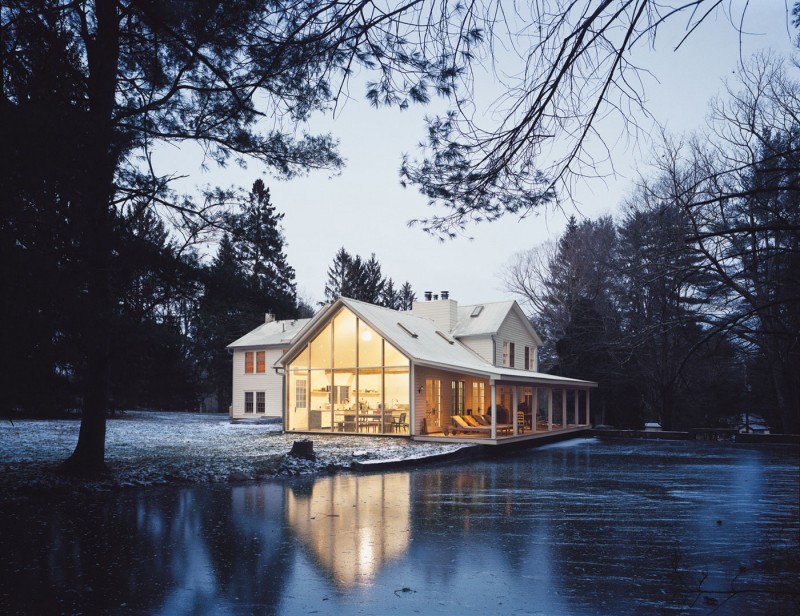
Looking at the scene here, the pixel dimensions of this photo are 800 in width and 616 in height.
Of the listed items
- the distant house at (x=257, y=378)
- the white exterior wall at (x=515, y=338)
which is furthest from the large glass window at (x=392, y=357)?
the distant house at (x=257, y=378)

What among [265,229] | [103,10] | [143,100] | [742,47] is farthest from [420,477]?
[742,47]

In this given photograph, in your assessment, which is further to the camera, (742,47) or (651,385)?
(651,385)

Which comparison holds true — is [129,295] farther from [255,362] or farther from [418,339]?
[255,362]

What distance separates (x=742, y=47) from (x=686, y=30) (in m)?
0.31

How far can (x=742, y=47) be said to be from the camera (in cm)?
327

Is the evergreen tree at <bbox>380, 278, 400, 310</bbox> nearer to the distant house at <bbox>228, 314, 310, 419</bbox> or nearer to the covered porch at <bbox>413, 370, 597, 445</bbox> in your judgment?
the distant house at <bbox>228, 314, 310, 419</bbox>

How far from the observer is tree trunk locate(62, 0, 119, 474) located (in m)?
7.61

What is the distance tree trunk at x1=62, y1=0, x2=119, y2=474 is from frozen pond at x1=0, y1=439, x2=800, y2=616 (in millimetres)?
2007

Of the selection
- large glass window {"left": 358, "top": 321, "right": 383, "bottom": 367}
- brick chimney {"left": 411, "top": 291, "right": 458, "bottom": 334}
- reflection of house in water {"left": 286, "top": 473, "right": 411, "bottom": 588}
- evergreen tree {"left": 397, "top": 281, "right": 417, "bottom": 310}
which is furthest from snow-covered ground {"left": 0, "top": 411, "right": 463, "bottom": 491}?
evergreen tree {"left": 397, "top": 281, "right": 417, "bottom": 310}

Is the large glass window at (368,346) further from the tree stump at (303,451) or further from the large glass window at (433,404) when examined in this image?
the tree stump at (303,451)

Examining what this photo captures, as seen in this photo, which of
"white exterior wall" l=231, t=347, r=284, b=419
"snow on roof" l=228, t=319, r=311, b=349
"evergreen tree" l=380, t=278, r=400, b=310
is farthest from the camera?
"evergreen tree" l=380, t=278, r=400, b=310

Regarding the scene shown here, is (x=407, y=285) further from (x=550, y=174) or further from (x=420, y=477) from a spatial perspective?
(x=550, y=174)

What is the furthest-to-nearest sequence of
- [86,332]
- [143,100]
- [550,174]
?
1. [143,100]
2. [86,332]
3. [550,174]

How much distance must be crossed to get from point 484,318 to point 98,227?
72.6 ft
